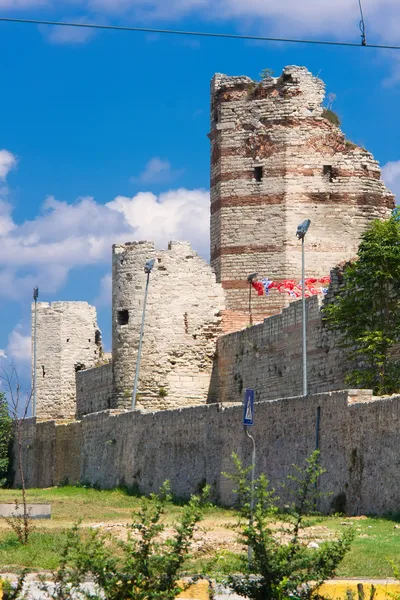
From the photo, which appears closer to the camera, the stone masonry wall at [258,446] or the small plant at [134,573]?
the small plant at [134,573]

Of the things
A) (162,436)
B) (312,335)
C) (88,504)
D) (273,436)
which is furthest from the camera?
(312,335)

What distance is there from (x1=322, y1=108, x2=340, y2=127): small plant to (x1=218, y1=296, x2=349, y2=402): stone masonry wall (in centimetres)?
736

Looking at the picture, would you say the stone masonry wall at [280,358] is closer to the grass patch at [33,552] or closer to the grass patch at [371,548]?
the grass patch at [371,548]

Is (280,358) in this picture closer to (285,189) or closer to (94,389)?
(285,189)

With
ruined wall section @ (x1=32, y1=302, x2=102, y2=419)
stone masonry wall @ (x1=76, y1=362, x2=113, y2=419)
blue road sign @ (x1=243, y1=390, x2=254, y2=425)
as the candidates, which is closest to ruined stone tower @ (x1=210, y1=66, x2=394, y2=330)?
stone masonry wall @ (x1=76, y1=362, x2=113, y2=419)

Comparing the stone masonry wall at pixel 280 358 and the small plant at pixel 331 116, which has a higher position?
the small plant at pixel 331 116

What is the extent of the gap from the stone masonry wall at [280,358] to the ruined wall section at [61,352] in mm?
12514

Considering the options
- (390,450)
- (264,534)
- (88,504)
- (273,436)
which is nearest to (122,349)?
(88,504)

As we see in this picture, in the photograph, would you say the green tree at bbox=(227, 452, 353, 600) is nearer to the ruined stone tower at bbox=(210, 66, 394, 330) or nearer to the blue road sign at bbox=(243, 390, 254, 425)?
the blue road sign at bbox=(243, 390, 254, 425)

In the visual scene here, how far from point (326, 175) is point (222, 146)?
312 cm

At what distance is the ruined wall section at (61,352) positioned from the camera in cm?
4628

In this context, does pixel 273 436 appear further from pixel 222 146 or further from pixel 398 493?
pixel 222 146

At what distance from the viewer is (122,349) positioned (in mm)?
35062

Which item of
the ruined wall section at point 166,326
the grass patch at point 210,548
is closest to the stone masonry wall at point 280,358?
the ruined wall section at point 166,326
